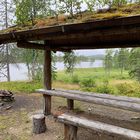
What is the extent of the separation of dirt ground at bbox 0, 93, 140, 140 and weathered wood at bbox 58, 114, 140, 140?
16.2 inches

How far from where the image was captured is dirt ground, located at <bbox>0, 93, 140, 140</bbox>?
Answer: 6.05 m

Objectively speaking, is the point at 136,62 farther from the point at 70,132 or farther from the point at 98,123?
the point at 98,123

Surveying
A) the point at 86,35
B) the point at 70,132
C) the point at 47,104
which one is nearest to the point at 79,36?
the point at 86,35

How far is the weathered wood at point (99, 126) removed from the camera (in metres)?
4.70

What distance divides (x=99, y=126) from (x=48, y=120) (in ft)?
11.3

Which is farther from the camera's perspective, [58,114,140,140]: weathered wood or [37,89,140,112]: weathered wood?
[37,89,140,112]: weathered wood

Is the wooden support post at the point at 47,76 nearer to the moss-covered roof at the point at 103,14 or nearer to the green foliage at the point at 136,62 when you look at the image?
the moss-covered roof at the point at 103,14

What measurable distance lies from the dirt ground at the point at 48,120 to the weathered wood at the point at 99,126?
0.41 meters

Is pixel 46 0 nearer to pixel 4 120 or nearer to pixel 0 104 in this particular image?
pixel 0 104

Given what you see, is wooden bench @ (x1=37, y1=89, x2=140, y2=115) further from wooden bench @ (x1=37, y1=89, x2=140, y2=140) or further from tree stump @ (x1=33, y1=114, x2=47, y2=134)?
tree stump @ (x1=33, y1=114, x2=47, y2=134)

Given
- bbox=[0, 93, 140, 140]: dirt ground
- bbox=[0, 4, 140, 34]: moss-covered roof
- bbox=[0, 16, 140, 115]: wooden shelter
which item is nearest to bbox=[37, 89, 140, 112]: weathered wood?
bbox=[0, 93, 140, 140]: dirt ground

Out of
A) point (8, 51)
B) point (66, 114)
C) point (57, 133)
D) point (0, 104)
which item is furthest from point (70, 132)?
point (8, 51)

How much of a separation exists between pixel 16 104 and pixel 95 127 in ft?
21.4

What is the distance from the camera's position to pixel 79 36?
5.99 metres
